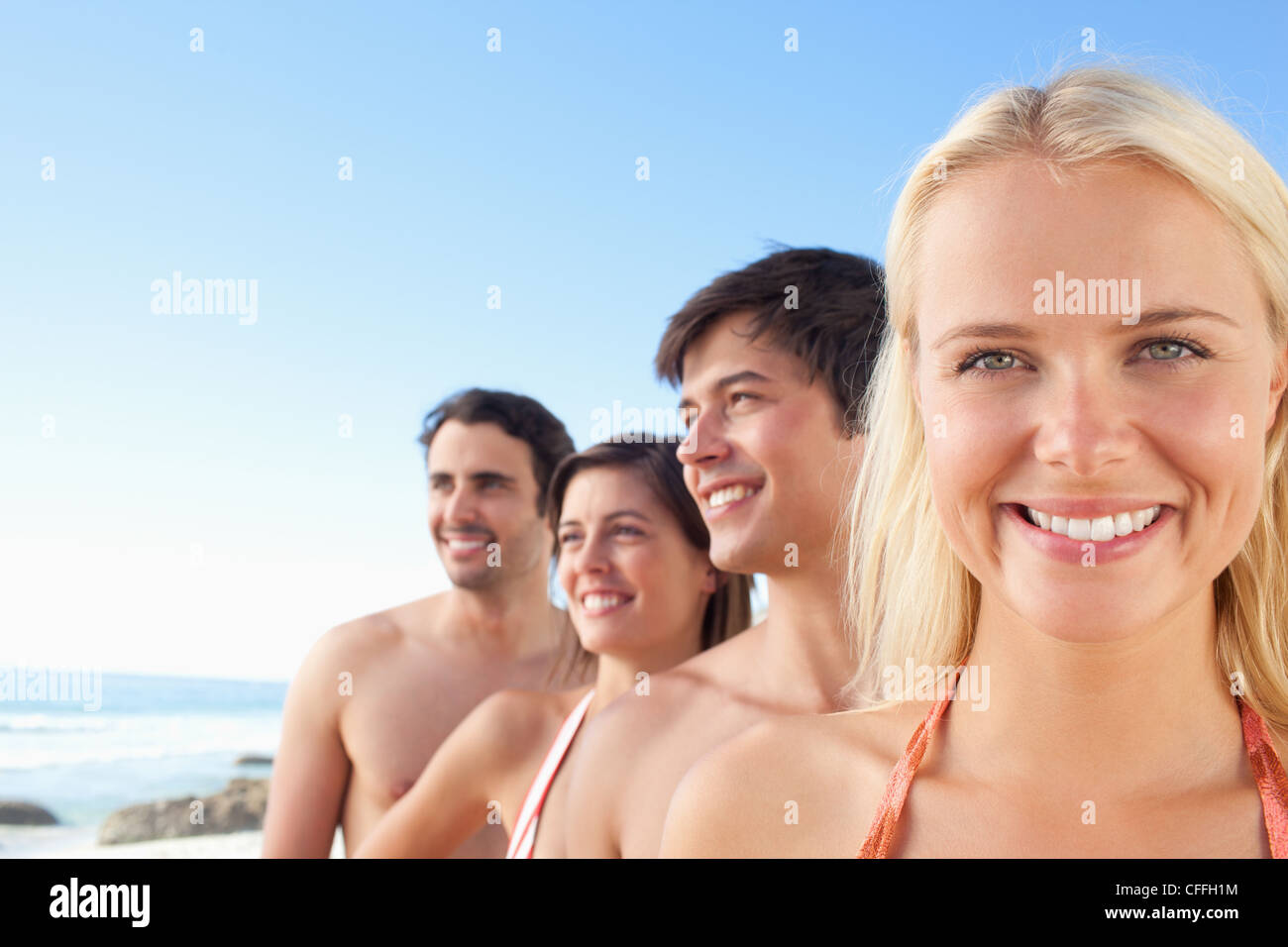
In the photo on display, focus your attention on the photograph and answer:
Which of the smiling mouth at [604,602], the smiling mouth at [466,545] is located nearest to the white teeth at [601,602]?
the smiling mouth at [604,602]

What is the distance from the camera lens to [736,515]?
121 inches

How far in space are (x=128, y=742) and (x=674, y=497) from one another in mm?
23648

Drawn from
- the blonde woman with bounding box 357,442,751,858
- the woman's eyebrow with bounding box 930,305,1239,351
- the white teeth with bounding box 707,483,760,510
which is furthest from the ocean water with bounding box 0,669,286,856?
the woman's eyebrow with bounding box 930,305,1239,351

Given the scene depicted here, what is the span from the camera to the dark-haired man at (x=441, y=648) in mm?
4871

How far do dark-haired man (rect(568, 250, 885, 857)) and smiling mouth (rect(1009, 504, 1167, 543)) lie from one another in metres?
1.45

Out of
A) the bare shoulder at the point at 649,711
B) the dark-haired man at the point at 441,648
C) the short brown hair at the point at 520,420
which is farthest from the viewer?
the short brown hair at the point at 520,420

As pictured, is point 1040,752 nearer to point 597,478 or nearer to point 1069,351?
point 1069,351

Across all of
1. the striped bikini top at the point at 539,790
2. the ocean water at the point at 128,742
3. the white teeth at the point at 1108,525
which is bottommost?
the ocean water at the point at 128,742

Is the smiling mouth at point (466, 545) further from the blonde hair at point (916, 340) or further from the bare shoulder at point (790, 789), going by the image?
the bare shoulder at point (790, 789)

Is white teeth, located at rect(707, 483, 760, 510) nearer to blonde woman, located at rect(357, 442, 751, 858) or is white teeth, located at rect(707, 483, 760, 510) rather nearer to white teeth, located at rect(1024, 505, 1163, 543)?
blonde woman, located at rect(357, 442, 751, 858)

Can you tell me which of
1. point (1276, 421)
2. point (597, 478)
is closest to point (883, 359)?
point (1276, 421)

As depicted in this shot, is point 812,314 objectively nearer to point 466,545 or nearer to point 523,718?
point 523,718

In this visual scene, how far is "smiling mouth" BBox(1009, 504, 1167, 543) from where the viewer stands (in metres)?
1.58

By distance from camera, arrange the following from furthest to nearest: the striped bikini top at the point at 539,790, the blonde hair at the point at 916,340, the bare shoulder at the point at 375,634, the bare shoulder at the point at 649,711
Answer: the bare shoulder at the point at 375,634 < the striped bikini top at the point at 539,790 < the bare shoulder at the point at 649,711 < the blonde hair at the point at 916,340
